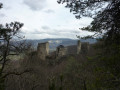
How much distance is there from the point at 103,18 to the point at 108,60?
182 cm

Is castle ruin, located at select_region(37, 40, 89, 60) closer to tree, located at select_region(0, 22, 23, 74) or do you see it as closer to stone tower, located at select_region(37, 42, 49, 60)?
stone tower, located at select_region(37, 42, 49, 60)

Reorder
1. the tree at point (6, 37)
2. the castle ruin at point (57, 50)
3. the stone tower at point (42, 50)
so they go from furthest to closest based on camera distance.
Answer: the castle ruin at point (57, 50), the stone tower at point (42, 50), the tree at point (6, 37)

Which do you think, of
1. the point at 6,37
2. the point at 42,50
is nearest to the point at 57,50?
the point at 42,50

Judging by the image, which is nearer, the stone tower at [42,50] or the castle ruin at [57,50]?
the stone tower at [42,50]

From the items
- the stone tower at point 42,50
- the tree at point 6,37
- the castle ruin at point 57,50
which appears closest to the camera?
the tree at point 6,37

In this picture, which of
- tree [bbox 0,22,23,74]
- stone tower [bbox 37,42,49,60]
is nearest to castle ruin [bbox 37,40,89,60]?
stone tower [bbox 37,42,49,60]

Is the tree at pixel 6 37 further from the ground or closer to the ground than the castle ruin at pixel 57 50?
further from the ground

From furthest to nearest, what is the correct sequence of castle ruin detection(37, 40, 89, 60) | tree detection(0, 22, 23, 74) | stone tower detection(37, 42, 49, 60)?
castle ruin detection(37, 40, 89, 60) < stone tower detection(37, 42, 49, 60) < tree detection(0, 22, 23, 74)

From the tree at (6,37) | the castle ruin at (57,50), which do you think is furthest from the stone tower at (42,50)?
the tree at (6,37)

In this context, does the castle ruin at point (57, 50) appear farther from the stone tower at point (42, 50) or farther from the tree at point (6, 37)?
the tree at point (6, 37)

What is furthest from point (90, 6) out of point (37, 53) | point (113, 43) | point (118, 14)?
point (37, 53)

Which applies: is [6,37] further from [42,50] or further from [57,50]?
[57,50]

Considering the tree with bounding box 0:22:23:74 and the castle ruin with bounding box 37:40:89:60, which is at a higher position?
the tree with bounding box 0:22:23:74

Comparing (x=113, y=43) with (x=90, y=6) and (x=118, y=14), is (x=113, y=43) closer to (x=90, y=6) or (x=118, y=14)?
(x=118, y=14)
